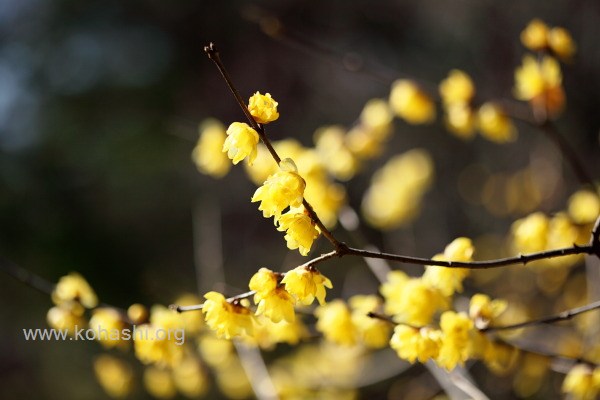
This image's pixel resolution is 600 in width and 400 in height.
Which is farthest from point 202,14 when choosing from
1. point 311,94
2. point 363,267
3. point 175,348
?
point 175,348

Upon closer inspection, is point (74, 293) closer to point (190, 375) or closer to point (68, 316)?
point (68, 316)

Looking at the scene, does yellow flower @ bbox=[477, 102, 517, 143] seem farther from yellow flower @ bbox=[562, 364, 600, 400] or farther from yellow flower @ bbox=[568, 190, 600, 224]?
yellow flower @ bbox=[562, 364, 600, 400]

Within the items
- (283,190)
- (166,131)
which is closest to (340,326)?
(283,190)

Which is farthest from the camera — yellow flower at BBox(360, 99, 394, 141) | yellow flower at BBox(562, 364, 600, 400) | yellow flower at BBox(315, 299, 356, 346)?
yellow flower at BBox(360, 99, 394, 141)

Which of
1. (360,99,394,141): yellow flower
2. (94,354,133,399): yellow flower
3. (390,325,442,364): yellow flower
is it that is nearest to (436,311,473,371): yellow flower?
(390,325,442,364): yellow flower

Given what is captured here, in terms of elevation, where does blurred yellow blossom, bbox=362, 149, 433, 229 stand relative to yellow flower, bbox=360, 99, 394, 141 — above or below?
above

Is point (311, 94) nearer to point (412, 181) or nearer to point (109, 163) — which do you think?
point (109, 163)

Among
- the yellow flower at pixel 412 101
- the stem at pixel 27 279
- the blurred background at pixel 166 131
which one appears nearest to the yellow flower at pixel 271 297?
the stem at pixel 27 279
